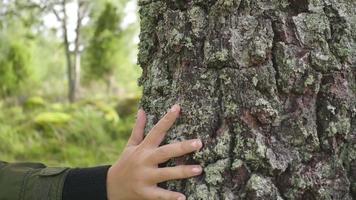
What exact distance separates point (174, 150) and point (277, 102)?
239 mm

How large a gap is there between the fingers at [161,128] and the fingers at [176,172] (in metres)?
0.07

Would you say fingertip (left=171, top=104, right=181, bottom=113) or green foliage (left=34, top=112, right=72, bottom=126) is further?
green foliage (left=34, top=112, right=72, bottom=126)

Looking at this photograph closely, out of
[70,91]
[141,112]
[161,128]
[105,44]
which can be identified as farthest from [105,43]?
[161,128]

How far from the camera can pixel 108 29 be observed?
42.8ft

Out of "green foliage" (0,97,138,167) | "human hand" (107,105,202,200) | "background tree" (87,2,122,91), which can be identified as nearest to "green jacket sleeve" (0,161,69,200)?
"human hand" (107,105,202,200)

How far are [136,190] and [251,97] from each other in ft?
1.11

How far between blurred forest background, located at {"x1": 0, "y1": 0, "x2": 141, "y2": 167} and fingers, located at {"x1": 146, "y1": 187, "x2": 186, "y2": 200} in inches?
171

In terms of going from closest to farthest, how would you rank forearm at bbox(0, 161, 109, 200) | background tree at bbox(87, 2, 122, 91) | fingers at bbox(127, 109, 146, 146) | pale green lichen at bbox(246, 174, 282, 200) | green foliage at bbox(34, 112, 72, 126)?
pale green lichen at bbox(246, 174, 282, 200) → fingers at bbox(127, 109, 146, 146) → forearm at bbox(0, 161, 109, 200) → green foliage at bbox(34, 112, 72, 126) → background tree at bbox(87, 2, 122, 91)

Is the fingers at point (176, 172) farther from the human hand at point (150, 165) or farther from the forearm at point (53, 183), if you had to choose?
the forearm at point (53, 183)

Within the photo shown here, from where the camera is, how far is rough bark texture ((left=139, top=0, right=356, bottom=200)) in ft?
3.42

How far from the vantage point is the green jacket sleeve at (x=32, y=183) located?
135 cm

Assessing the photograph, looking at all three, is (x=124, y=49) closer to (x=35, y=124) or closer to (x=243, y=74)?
(x=35, y=124)

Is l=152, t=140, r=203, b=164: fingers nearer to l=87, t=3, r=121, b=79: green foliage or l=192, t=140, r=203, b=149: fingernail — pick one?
l=192, t=140, r=203, b=149: fingernail

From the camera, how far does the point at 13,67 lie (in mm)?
13039
